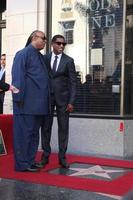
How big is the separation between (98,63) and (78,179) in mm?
2752

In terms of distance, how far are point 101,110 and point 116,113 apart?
0.29 m

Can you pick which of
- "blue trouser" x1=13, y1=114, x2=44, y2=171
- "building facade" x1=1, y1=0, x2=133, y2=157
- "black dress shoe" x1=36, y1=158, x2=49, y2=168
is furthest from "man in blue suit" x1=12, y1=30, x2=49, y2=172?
"building facade" x1=1, y1=0, x2=133, y2=157

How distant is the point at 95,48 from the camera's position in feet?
27.6

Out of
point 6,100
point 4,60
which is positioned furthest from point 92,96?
point 4,60

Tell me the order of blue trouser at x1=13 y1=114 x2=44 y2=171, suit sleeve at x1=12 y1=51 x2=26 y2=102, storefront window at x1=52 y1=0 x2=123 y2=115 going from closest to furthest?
suit sleeve at x1=12 y1=51 x2=26 y2=102, blue trouser at x1=13 y1=114 x2=44 y2=171, storefront window at x1=52 y1=0 x2=123 y2=115

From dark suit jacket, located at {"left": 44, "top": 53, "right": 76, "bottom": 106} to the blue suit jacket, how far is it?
0.95ft

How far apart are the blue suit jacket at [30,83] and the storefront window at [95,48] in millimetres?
1739

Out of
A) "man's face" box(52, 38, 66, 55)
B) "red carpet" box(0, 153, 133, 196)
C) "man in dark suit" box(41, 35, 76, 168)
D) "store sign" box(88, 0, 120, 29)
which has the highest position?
"store sign" box(88, 0, 120, 29)

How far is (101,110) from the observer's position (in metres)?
8.27

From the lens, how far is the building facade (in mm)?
8070

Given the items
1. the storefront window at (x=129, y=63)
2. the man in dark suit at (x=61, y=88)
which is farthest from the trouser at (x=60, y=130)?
the storefront window at (x=129, y=63)

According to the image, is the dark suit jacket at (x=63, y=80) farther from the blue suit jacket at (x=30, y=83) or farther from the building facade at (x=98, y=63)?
the building facade at (x=98, y=63)

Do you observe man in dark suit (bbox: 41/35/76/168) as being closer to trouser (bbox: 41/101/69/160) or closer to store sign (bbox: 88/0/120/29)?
trouser (bbox: 41/101/69/160)

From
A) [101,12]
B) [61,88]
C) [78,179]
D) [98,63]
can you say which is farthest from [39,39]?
[78,179]
